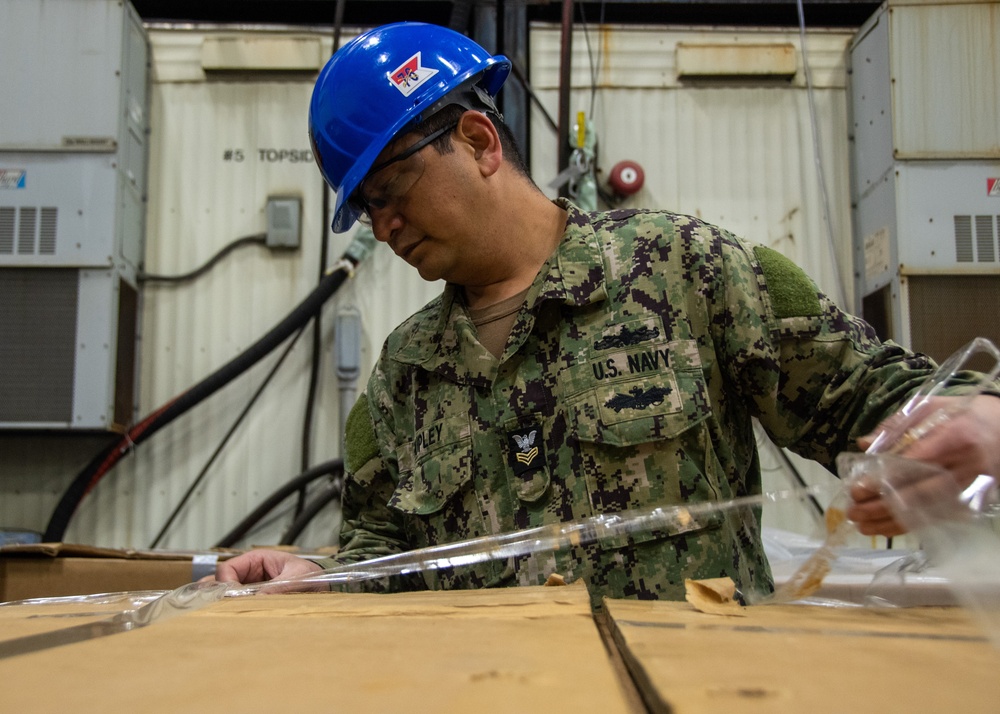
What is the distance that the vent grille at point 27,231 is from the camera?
2174 mm

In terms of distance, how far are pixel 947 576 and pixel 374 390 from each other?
86cm

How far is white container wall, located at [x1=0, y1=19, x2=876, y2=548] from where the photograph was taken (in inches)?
91.4

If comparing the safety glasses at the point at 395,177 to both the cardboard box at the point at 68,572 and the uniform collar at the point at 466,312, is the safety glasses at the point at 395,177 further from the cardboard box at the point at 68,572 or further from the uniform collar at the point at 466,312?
the cardboard box at the point at 68,572

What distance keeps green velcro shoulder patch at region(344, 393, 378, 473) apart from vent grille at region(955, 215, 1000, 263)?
1869 mm

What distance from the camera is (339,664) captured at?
430 mm

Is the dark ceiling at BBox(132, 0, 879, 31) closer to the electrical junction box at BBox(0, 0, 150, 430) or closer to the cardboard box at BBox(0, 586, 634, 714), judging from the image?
the electrical junction box at BBox(0, 0, 150, 430)

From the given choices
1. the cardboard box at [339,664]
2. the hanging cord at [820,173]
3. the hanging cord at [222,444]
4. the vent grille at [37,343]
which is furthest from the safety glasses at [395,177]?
the hanging cord at [820,173]

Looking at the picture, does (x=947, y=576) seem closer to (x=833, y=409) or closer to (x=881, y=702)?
(x=881, y=702)

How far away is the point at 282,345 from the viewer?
7.80 feet

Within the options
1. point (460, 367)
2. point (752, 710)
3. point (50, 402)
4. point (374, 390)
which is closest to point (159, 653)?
point (752, 710)

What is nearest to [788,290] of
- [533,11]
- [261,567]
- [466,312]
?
[466,312]

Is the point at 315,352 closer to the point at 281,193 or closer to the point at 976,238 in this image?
the point at 281,193

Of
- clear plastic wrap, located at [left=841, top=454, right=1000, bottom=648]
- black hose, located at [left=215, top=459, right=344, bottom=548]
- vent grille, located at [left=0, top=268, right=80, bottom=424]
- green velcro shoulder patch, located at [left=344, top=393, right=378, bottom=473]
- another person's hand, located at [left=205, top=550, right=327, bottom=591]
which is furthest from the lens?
black hose, located at [left=215, top=459, right=344, bottom=548]

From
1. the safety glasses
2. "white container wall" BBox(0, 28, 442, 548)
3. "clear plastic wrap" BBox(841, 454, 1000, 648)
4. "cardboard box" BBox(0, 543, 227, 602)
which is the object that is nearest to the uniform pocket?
"clear plastic wrap" BBox(841, 454, 1000, 648)
